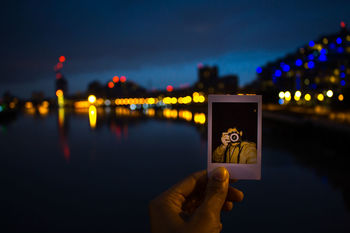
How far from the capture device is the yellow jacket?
1.72 m

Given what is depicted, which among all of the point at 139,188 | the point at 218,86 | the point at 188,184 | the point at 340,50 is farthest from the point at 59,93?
the point at 188,184

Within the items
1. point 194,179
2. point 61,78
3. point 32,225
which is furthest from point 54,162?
point 61,78

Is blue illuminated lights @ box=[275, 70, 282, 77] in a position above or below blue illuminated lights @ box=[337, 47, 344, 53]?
below

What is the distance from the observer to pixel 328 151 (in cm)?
1390

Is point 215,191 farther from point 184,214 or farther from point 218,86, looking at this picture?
point 218,86

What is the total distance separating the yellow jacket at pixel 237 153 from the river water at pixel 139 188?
14.5 ft

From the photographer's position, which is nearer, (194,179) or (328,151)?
(194,179)

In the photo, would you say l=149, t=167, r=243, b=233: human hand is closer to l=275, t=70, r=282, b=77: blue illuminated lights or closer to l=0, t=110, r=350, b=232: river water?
l=275, t=70, r=282, b=77: blue illuminated lights

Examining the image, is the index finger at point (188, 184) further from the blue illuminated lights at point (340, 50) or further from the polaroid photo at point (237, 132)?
the blue illuminated lights at point (340, 50)

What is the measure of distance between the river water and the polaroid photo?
4.42m

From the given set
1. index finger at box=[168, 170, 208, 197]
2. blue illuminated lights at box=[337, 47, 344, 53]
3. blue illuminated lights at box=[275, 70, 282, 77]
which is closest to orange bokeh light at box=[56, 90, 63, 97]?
blue illuminated lights at box=[337, 47, 344, 53]

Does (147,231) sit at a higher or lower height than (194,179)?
lower

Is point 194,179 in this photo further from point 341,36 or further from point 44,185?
point 341,36

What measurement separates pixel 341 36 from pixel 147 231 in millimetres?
41004
